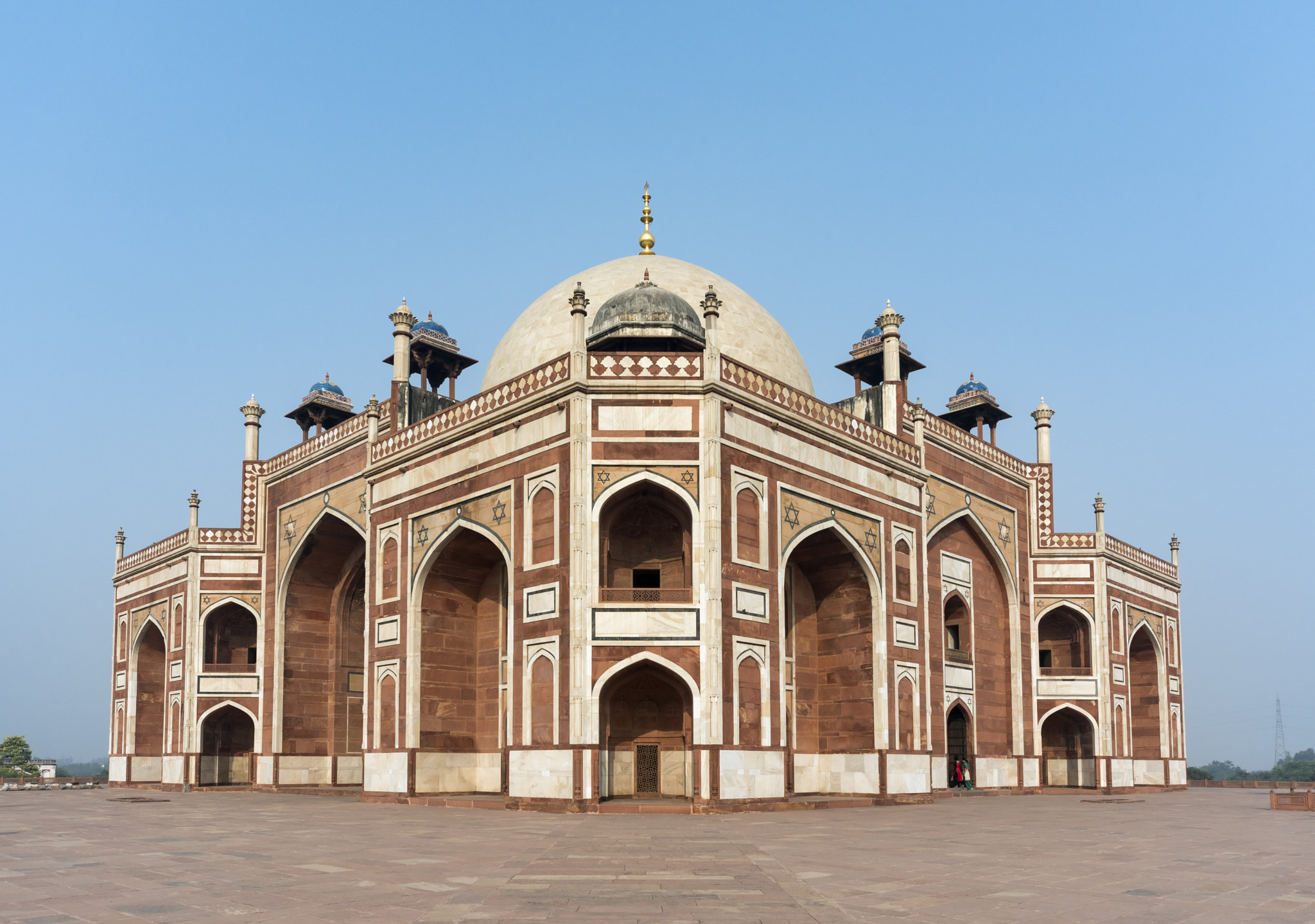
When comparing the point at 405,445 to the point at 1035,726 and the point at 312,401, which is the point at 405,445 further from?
the point at 1035,726

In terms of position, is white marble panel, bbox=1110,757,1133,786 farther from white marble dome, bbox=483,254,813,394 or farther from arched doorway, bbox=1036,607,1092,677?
white marble dome, bbox=483,254,813,394

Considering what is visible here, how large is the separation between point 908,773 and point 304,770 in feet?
56.3

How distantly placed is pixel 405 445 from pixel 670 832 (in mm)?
13484

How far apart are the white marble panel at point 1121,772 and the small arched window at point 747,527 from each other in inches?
688

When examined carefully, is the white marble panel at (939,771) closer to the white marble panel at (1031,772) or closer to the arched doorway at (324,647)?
the white marble panel at (1031,772)

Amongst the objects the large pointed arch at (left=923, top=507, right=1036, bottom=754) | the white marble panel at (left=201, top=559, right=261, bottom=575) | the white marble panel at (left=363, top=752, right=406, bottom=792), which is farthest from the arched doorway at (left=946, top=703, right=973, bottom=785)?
the white marble panel at (left=201, top=559, right=261, bottom=575)

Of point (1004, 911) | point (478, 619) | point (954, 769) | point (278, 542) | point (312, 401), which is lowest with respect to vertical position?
point (954, 769)

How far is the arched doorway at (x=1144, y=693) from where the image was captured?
35656 millimetres

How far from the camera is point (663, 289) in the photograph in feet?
90.7

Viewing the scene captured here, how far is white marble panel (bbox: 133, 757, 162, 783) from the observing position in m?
36.3

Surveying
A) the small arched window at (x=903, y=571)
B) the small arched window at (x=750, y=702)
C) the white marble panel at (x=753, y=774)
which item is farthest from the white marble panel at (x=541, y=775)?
the small arched window at (x=903, y=571)

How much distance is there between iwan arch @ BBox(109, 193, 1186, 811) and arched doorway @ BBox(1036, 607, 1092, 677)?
11 centimetres

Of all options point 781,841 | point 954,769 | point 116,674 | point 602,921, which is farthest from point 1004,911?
point 116,674

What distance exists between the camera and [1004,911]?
8219mm
